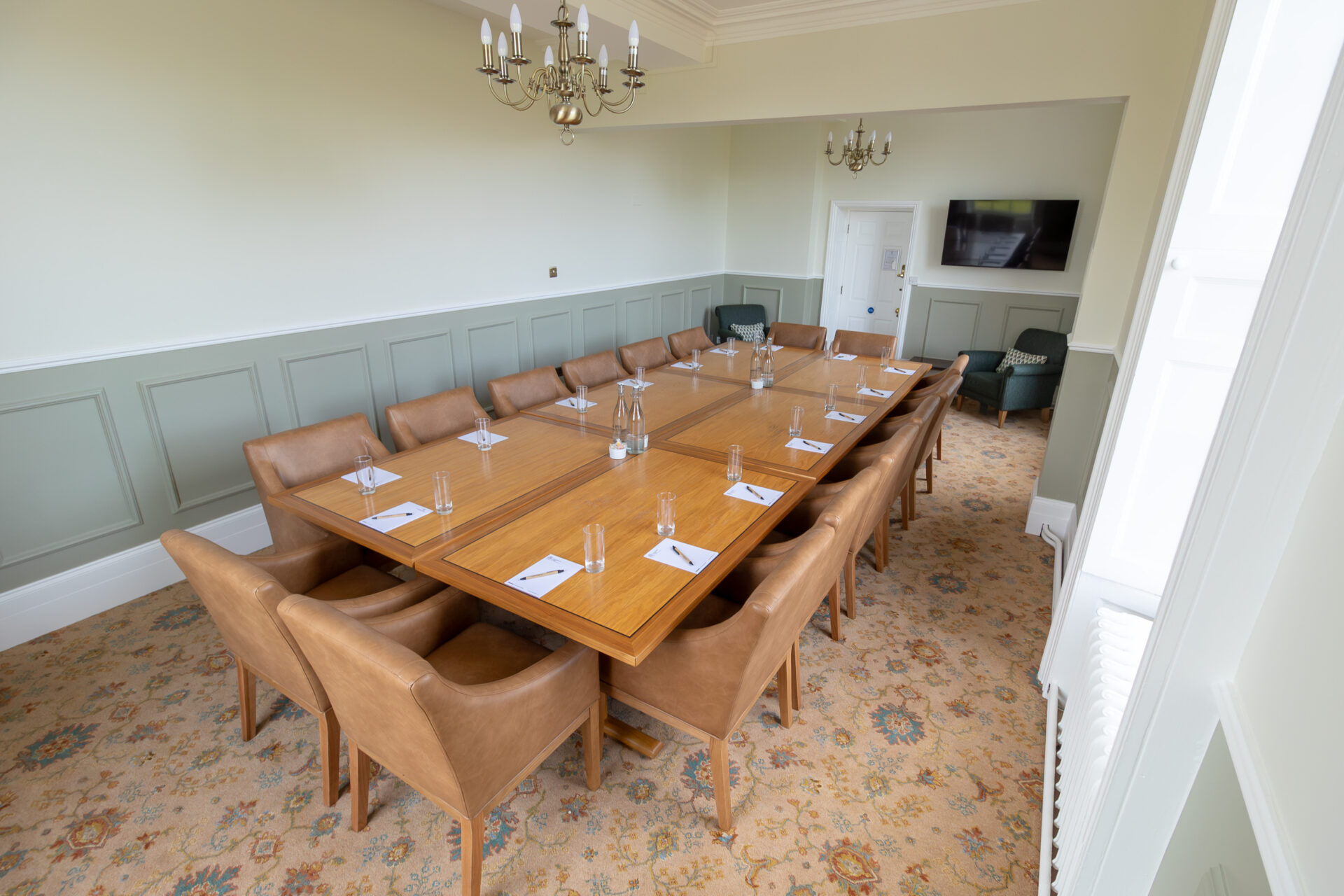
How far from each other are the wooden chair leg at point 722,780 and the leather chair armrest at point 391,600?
990 millimetres

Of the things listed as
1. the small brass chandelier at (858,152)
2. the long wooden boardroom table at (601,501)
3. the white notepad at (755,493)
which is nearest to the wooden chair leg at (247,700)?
the long wooden boardroom table at (601,501)

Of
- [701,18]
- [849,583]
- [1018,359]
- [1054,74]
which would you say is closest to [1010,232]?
[1018,359]

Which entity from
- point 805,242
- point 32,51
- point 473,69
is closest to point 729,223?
point 805,242

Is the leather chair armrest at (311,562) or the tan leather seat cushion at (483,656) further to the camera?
the leather chair armrest at (311,562)

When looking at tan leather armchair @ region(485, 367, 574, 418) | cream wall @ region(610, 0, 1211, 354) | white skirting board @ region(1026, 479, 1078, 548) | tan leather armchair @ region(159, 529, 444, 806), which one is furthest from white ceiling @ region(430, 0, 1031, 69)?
tan leather armchair @ region(159, 529, 444, 806)

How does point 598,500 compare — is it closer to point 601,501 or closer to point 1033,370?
point 601,501

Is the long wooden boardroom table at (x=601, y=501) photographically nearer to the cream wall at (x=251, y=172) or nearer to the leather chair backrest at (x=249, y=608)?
the leather chair backrest at (x=249, y=608)

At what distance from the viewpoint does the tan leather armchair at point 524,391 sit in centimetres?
335

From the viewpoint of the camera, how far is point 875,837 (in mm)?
1841

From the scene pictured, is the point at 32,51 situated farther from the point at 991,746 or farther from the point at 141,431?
the point at 991,746

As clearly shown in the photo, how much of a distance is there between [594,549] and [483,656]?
0.49 metres

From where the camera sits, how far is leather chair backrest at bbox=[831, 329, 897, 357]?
15.2 ft

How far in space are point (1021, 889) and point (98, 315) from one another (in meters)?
4.16

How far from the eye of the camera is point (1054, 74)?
10.3ft
